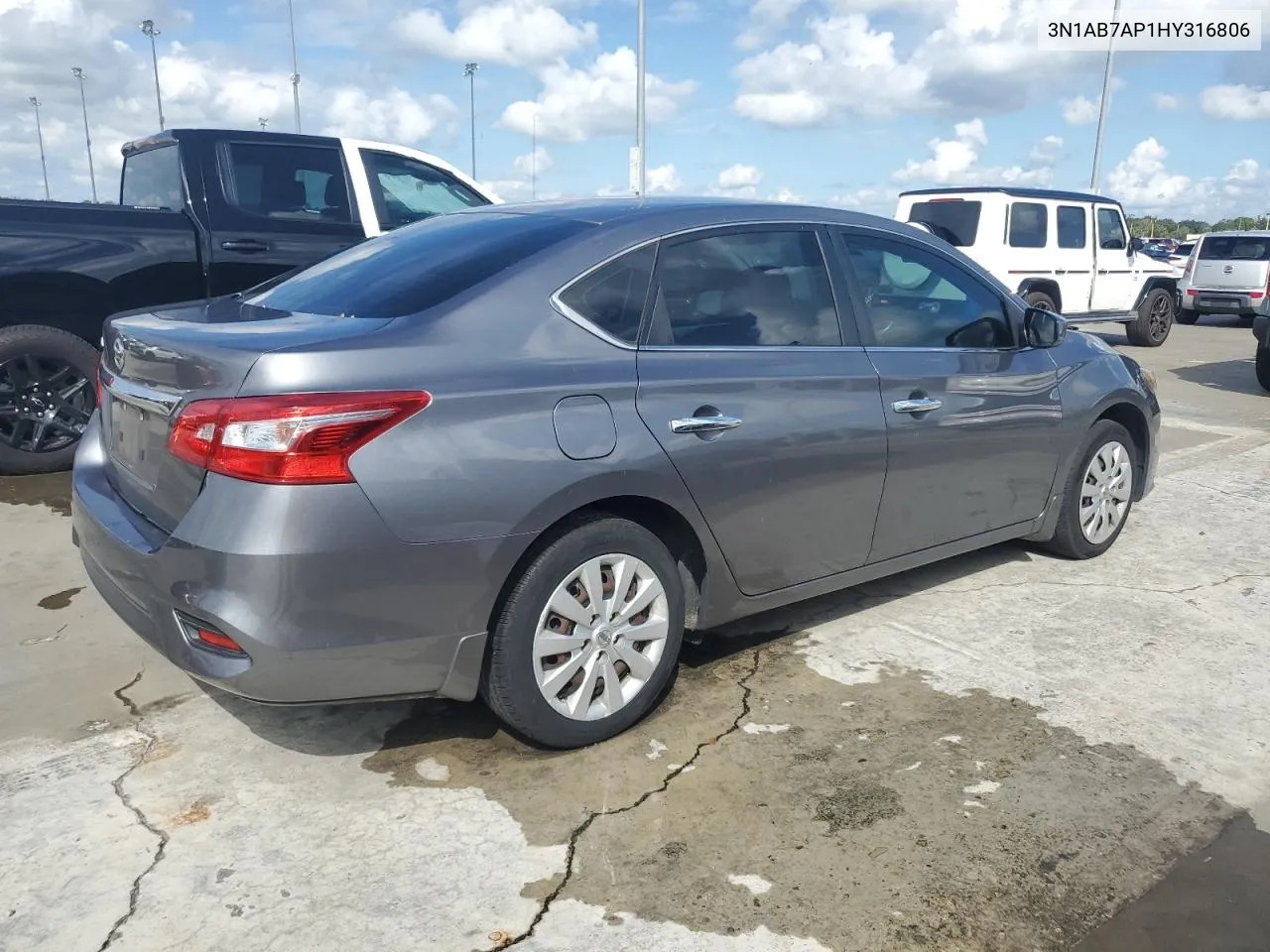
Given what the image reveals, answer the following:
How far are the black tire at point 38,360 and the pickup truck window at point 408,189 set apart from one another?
1.98 m

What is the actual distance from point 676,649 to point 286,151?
477 cm

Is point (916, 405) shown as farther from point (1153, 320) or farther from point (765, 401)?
point (1153, 320)

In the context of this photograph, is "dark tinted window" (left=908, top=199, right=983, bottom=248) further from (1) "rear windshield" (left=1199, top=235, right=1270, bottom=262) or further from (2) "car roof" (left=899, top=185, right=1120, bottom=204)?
(1) "rear windshield" (left=1199, top=235, right=1270, bottom=262)

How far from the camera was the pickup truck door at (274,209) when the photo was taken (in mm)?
6156

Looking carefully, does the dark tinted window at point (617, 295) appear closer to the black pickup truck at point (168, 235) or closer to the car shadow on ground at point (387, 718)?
the car shadow on ground at point (387, 718)

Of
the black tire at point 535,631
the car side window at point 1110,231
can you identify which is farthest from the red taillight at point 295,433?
the car side window at point 1110,231

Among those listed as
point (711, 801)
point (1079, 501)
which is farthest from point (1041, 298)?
point (711, 801)

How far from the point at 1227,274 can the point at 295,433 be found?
18.1 m

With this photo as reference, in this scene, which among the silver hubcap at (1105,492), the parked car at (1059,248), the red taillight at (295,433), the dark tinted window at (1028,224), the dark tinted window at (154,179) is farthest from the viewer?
the dark tinted window at (1028,224)

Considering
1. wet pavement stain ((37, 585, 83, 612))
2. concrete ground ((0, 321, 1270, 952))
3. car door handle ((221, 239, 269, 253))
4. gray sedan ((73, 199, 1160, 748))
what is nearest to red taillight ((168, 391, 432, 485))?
gray sedan ((73, 199, 1160, 748))

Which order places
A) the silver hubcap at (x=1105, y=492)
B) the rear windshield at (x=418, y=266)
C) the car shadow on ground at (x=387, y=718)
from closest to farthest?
the rear windshield at (x=418, y=266)
the car shadow on ground at (x=387, y=718)
the silver hubcap at (x=1105, y=492)

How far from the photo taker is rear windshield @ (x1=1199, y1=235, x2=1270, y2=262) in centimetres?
1661

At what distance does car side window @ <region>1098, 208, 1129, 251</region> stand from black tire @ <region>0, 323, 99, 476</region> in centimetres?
1216

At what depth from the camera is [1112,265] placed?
44.9 feet
